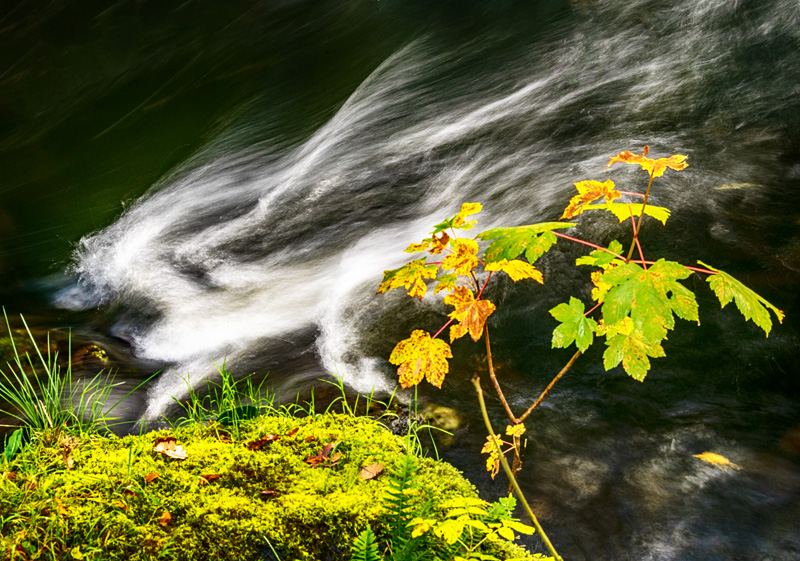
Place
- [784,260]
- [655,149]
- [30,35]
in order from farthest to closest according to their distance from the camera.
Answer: [30,35], [655,149], [784,260]

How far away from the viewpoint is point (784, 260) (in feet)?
11.5

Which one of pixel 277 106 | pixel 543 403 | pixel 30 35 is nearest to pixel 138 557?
pixel 543 403

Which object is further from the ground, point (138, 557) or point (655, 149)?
point (138, 557)

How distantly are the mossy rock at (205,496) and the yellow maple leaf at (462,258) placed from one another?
2.69 feet

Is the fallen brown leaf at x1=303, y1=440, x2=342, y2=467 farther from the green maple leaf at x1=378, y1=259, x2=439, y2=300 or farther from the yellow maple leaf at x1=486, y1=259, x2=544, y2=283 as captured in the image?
the yellow maple leaf at x1=486, y1=259, x2=544, y2=283

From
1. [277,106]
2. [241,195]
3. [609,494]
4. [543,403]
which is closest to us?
[609,494]

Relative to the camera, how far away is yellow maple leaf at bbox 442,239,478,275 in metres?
2.00

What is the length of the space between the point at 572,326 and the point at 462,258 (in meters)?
0.44

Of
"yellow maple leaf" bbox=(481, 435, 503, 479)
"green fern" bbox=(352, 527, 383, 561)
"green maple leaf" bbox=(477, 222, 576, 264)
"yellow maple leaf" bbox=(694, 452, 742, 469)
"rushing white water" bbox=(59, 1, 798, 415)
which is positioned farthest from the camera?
"rushing white water" bbox=(59, 1, 798, 415)

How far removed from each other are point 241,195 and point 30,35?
7455 millimetres

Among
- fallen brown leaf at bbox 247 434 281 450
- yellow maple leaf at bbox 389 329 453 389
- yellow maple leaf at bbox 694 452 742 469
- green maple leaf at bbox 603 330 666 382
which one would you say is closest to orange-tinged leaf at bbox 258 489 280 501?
fallen brown leaf at bbox 247 434 281 450

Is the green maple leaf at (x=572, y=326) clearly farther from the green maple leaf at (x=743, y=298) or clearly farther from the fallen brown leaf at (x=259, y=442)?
the fallen brown leaf at (x=259, y=442)

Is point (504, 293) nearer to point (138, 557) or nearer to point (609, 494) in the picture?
point (609, 494)

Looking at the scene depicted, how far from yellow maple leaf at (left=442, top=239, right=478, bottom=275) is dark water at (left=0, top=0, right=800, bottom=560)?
3.87 ft
